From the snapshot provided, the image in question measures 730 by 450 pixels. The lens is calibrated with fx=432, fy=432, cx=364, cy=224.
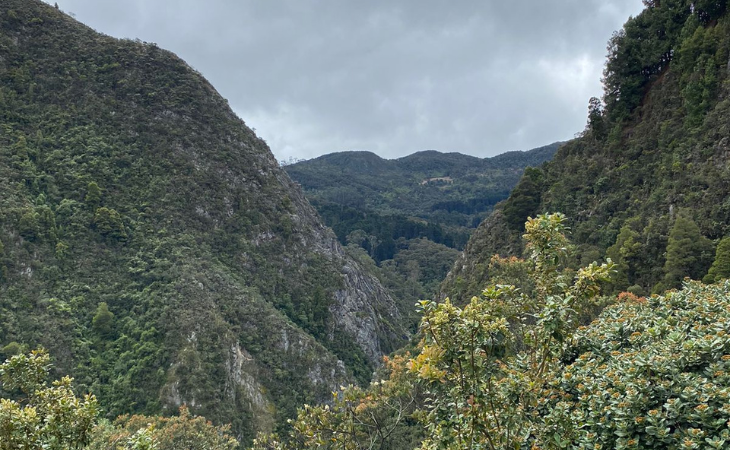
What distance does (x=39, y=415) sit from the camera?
532cm

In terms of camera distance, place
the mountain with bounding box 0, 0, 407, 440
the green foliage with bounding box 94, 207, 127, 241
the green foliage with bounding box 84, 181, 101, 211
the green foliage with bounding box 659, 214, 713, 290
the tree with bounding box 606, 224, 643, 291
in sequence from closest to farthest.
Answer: the green foliage with bounding box 659, 214, 713, 290
the tree with bounding box 606, 224, 643, 291
the mountain with bounding box 0, 0, 407, 440
the green foliage with bounding box 94, 207, 127, 241
the green foliage with bounding box 84, 181, 101, 211

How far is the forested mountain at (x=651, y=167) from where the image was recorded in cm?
2262

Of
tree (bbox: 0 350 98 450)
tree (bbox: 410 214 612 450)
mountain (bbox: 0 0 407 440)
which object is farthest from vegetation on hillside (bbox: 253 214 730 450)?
mountain (bbox: 0 0 407 440)

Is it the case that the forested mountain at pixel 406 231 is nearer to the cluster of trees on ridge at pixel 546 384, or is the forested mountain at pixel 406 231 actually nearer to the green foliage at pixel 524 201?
the green foliage at pixel 524 201

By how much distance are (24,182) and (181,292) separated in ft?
65.5

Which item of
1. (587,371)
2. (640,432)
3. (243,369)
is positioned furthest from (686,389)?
(243,369)

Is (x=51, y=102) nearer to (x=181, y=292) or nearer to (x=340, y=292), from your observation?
(x=181, y=292)

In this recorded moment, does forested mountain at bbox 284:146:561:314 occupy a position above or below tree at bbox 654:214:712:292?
above

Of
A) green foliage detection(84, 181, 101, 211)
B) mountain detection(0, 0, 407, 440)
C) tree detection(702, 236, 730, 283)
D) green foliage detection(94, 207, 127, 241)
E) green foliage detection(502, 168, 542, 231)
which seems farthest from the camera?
green foliage detection(84, 181, 101, 211)

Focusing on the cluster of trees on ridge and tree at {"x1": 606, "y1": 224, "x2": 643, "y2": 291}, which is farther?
tree at {"x1": 606, "y1": 224, "x2": 643, "y2": 291}

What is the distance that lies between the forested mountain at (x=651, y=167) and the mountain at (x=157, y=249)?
2055cm

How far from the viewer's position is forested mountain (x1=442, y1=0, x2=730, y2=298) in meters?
22.6

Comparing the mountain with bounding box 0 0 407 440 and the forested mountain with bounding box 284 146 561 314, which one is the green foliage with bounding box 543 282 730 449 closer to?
the mountain with bounding box 0 0 407 440

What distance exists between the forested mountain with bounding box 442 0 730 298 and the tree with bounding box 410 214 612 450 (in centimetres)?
1907
